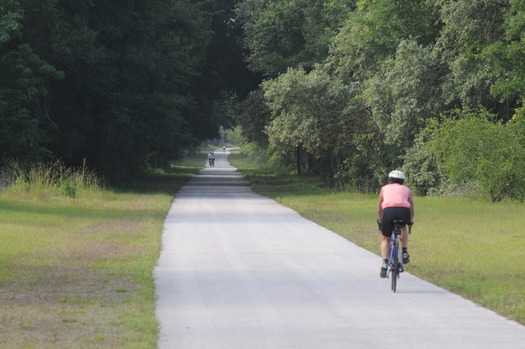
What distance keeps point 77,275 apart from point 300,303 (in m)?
4.74

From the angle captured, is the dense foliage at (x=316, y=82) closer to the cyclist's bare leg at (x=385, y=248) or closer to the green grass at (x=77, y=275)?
the green grass at (x=77, y=275)

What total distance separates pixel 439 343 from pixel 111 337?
325 centimetres

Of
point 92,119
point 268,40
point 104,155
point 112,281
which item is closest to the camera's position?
point 112,281

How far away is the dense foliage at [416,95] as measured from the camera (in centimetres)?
3878

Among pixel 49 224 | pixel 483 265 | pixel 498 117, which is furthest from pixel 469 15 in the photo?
pixel 483 265

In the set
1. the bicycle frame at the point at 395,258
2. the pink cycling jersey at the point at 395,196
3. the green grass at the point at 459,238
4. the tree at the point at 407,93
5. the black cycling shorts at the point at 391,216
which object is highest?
the tree at the point at 407,93

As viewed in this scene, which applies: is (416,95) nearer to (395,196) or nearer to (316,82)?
(316,82)

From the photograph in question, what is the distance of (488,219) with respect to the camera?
30.5m

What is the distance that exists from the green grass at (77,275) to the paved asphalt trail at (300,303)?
41 centimetres

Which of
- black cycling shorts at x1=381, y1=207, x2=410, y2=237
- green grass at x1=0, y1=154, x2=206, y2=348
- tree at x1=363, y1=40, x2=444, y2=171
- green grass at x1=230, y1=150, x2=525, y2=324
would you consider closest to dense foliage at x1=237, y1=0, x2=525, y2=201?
tree at x1=363, y1=40, x2=444, y2=171

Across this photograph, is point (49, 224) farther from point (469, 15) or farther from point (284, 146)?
point (284, 146)

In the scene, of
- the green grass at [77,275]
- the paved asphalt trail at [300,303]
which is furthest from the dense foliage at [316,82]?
the paved asphalt trail at [300,303]

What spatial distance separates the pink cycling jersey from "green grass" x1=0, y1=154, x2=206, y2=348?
3.54 metres

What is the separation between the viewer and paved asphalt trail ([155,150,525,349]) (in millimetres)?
10844
